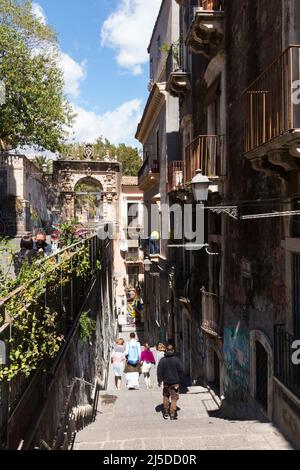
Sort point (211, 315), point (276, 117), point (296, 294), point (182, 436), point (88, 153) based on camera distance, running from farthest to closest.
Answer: point (88, 153) → point (211, 315) → point (296, 294) → point (182, 436) → point (276, 117)

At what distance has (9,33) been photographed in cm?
2270

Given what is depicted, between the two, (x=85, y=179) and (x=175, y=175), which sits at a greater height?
(x=85, y=179)

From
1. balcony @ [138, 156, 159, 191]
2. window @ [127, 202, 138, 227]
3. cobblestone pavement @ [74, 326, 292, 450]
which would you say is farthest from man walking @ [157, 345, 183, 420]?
window @ [127, 202, 138, 227]

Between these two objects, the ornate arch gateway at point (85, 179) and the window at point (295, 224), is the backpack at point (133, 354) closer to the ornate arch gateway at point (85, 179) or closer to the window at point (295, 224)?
the window at point (295, 224)

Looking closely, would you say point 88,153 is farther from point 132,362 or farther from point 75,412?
point 75,412

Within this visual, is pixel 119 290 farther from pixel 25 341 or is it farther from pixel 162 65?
pixel 25 341

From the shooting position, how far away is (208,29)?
10.4m

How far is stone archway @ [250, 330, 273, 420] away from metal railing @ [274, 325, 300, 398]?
1.02 feet

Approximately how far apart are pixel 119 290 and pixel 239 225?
1151 inches

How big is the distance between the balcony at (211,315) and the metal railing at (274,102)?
17.4ft

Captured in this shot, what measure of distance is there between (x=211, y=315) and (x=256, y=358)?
304 centimetres

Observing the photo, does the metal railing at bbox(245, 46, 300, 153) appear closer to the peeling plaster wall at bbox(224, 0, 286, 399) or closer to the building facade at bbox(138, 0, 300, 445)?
the building facade at bbox(138, 0, 300, 445)

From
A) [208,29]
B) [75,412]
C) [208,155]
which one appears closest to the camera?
[75,412]

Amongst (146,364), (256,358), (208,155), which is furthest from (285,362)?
(146,364)
